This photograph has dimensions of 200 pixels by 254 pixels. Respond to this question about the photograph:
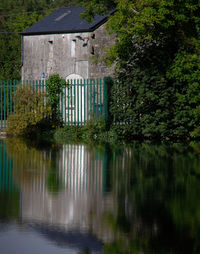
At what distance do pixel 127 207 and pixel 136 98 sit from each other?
13354mm

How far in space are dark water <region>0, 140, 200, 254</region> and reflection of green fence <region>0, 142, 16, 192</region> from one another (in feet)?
0.03

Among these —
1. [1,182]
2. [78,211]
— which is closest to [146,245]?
[78,211]

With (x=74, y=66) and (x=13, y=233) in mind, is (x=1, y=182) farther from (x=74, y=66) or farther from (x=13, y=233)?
(x=74, y=66)

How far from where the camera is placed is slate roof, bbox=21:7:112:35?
4108cm

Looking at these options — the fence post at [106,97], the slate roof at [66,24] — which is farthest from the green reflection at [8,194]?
the slate roof at [66,24]

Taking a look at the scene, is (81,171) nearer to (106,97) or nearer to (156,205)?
(156,205)

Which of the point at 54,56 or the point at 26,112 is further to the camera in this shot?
the point at 54,56

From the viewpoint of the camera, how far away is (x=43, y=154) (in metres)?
16.5

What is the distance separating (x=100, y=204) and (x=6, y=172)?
4039 mm

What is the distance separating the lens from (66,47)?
4234 cm

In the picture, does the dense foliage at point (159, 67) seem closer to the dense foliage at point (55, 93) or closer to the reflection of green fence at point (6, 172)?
the dense foliage at point (55, 93)

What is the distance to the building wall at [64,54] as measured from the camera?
41250 millimetres

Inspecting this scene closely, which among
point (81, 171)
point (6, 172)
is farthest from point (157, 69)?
point (6, 172)

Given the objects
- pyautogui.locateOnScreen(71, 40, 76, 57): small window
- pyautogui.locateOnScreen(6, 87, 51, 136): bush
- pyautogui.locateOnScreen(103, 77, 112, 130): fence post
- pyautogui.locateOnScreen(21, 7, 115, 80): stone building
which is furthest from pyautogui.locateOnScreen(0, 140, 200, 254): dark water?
pyautogui.locateOnScreen(71, 40, 76, 57): small window
